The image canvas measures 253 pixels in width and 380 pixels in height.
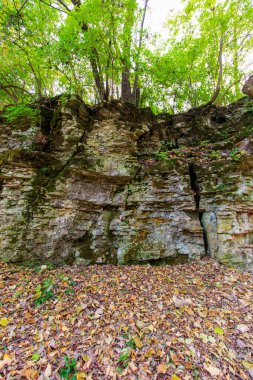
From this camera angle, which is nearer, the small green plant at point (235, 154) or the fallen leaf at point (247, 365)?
the fallen leaf at point (247, 365)

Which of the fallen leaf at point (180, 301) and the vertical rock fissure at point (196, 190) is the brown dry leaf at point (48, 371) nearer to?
the fallen leaf at point (180, 301)

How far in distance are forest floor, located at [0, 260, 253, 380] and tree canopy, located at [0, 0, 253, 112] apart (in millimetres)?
→ 6361

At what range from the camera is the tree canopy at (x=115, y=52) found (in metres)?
5.54

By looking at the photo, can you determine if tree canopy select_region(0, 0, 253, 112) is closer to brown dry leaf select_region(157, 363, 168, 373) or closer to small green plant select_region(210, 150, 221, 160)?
small green plant select_region(210, 150, 221, 160)

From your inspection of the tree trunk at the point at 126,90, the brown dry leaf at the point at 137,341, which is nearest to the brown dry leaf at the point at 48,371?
the brown dry leaf at the point at 137,341

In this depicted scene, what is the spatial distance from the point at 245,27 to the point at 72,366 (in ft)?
40.6

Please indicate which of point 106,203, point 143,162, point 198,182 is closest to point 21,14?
point 143,162

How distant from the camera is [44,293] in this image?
3791mm

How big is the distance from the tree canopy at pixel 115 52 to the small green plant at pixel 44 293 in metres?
6.13

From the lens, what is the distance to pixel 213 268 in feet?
14.8

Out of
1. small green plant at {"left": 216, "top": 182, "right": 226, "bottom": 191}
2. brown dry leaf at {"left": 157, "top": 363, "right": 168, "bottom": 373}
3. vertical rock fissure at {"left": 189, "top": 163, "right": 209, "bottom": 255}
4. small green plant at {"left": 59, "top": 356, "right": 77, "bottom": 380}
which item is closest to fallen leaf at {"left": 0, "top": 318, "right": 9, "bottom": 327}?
small green plant at {"left": 59, "top": 356, "right": 77, "bottom": 380}

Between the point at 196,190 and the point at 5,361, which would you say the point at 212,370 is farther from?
the point at 196,190

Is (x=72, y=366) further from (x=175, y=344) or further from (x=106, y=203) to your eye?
(x=106, y=203)

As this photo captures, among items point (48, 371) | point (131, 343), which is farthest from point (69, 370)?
point (131, 343)
